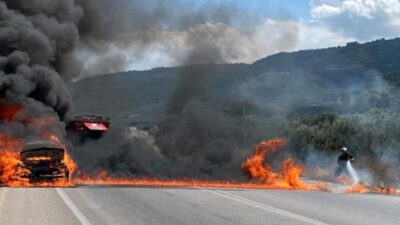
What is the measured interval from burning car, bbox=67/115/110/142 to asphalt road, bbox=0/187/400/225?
10.6 m

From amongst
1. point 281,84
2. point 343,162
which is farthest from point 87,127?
point 281,84

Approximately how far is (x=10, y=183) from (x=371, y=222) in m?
13.7

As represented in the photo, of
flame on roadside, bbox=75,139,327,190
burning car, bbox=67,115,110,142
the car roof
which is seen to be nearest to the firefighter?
flame on roadside, bbox=75,139,327,190

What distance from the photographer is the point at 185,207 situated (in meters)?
14.3

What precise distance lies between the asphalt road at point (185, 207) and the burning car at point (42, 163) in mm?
2498

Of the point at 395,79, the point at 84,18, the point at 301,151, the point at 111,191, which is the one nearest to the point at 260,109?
the point at 301,151

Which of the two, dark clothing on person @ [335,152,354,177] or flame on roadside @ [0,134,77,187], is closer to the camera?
flame on roadside @ [0,134,77,187]

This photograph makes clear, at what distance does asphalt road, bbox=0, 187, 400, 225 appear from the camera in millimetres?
12125

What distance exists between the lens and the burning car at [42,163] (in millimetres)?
21703

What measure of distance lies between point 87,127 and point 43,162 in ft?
26.5

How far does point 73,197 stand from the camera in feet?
54.2

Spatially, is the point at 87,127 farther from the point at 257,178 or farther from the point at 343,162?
the point at 343,162

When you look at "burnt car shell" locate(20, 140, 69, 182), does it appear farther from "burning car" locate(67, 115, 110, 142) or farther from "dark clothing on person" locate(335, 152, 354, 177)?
"dark clothing on person" locate(335, 152, 354, 177)

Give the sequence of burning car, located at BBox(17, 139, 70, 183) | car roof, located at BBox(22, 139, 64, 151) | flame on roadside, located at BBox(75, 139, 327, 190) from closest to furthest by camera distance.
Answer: burning car, located at BBox(17, 139, 70, 183), car roof, located at BBox(22, 139, 64, 151), flame on roadside, located at BBox(75, 139, 327, 190)
